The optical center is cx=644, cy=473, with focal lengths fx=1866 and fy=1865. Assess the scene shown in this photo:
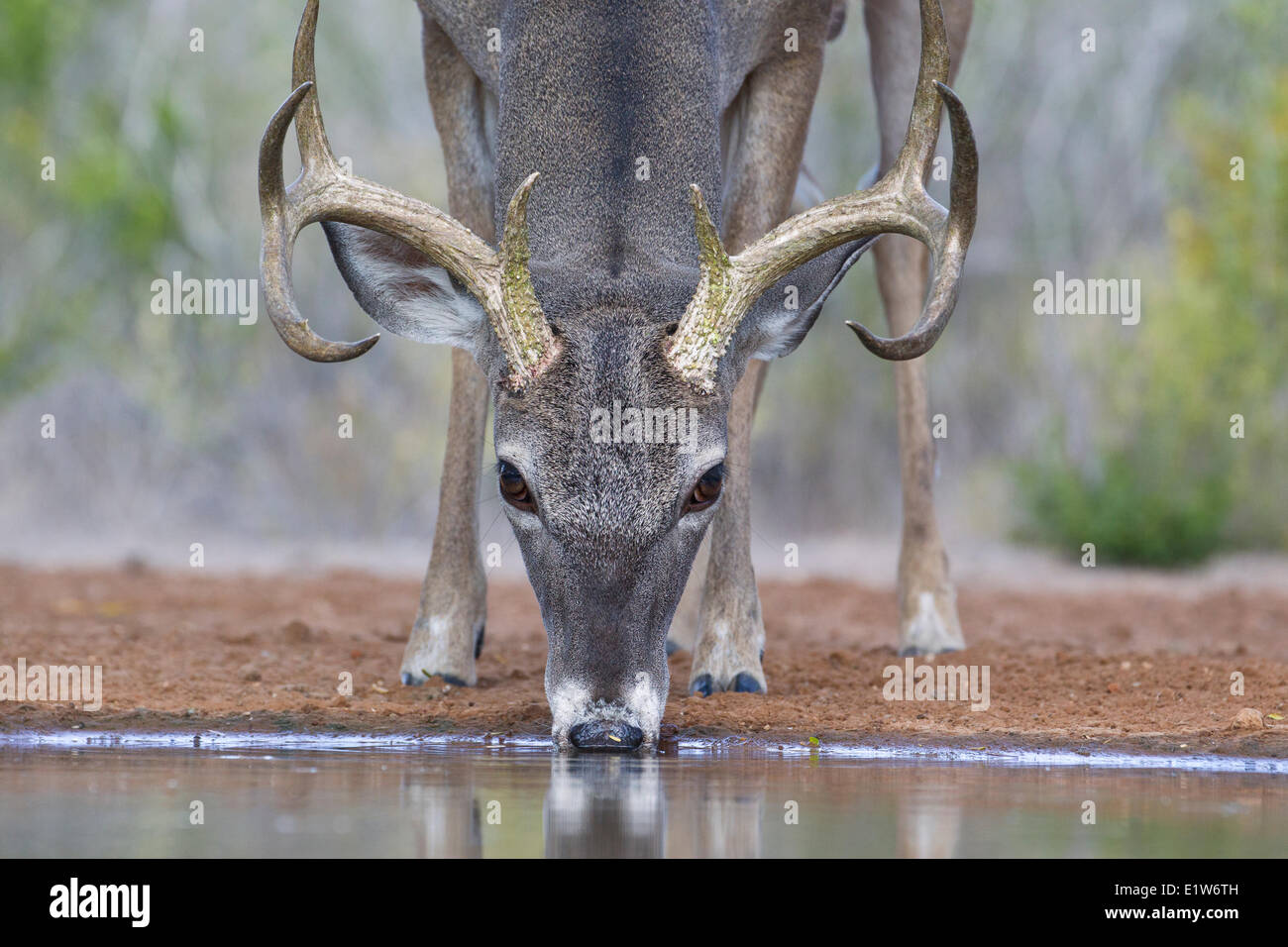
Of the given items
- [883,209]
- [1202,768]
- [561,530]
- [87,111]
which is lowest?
[1202,768]

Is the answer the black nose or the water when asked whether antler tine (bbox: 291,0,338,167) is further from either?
the black nose

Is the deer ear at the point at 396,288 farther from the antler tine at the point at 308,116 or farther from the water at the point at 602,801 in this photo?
the water at the point at 602,801

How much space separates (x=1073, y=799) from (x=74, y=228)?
17.6m

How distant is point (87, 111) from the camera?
21.4 m

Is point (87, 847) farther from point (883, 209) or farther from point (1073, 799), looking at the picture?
point (883, 209)

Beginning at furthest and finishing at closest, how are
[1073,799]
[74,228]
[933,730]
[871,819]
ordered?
[74,228]
[933,730]
[1073,799]
[871,819]

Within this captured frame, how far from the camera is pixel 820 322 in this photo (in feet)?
74.5

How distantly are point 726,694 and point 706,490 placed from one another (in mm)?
1386

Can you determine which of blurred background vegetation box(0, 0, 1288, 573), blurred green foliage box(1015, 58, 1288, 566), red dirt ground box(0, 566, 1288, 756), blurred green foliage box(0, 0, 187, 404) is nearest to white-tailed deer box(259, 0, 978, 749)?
red dirt ground box(0, 566, 1288, 756)

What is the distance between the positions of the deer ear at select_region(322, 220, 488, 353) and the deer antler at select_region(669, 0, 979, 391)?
1134 millimetres

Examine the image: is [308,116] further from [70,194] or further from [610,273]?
[70,194]

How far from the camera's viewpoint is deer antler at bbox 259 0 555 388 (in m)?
6.87

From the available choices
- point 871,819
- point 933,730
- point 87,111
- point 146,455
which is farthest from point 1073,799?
point 87,111

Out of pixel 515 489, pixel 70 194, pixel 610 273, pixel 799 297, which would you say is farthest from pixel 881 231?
pixel 70 194
